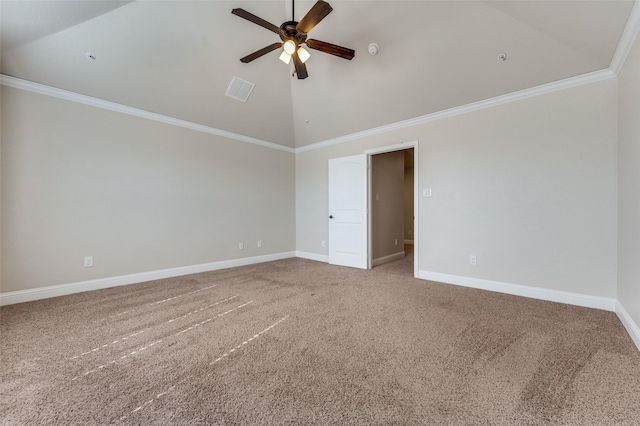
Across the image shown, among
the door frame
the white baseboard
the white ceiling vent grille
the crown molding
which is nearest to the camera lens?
the crown molding

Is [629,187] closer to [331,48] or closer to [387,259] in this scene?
[331,48]

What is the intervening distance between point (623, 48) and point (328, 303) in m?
3.60

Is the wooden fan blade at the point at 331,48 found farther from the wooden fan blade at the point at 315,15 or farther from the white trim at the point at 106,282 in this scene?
the white trim at the point at 106,282

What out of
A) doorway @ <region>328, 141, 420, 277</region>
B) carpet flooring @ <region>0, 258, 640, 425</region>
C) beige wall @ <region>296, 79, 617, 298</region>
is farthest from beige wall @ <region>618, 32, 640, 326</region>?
doorway @ <region>328, 141, 420, 277</region>

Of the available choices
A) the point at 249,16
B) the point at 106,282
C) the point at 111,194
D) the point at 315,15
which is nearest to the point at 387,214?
the point at 315,15

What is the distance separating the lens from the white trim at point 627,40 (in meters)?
1.96

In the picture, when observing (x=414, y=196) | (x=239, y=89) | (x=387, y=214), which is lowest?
(x=387, y=214)

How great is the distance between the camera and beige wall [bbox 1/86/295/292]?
2920 mm

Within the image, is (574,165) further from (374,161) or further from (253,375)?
(253,375)

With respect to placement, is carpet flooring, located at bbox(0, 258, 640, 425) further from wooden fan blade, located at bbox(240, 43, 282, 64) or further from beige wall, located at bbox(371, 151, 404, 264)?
wooden fan blade, located at bbox(240, 43, 282, 64)

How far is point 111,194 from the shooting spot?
349 centimetres

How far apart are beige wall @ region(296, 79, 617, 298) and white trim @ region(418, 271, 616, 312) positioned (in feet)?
0.18

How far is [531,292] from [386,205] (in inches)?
109

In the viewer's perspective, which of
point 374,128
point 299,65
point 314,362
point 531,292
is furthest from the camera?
point 374,128
